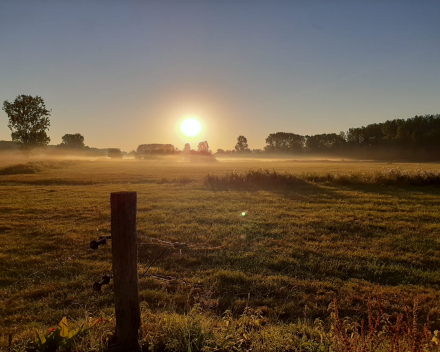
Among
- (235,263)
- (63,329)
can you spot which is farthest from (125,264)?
(235,263)

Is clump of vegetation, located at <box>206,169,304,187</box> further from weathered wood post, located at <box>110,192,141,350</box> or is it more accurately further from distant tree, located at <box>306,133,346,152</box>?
distant tree, located at <box>306,133,346,152</box>

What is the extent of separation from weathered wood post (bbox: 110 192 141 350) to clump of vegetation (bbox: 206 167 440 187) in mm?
17658

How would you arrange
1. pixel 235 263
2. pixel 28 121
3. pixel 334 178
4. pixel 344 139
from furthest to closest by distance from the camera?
pixel 344 139 → pixel 28 121 → pixel 334 178 → pixel 235 263

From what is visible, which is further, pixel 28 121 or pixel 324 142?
pixel 324 142

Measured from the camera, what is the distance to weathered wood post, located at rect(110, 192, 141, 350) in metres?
3.28

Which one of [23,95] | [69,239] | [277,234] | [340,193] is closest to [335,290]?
[277,234]

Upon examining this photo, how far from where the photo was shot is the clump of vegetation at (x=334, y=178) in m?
19.3

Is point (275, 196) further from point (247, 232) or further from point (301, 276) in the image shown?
point (301, 276)

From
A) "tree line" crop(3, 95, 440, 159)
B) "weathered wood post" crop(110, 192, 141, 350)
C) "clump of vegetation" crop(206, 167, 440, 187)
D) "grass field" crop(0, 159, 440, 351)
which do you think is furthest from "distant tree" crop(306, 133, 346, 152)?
"weathered wood post" crop(110, 192, 141, 350)

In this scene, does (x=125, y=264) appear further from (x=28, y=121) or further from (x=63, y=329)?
(x=28, y=121)

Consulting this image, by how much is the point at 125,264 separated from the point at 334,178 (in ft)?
66.8

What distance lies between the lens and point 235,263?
22.6 feet

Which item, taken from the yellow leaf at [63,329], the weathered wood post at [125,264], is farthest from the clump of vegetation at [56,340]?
the weathered wood post at [125,264]

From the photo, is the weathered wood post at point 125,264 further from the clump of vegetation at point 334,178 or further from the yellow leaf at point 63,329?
the clump of vegetation at point 334,178
